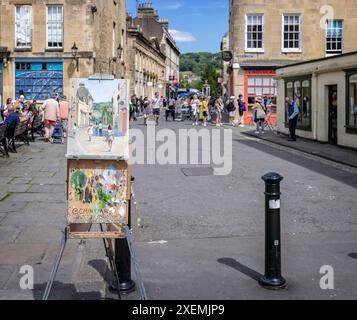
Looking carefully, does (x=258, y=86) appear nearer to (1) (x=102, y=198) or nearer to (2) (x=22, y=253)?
(2) (x=22, y=253)

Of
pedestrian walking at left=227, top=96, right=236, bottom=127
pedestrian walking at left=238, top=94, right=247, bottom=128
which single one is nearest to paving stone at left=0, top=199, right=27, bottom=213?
pedestrian walking at left=238, top=94, right=247, bottom=128

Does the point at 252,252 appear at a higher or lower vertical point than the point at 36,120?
lower

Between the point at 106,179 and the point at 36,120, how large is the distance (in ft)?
58.9

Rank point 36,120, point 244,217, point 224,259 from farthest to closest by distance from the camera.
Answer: point 36,120, point 244,217, point 224,259

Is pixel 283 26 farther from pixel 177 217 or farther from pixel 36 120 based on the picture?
pixel 177 217

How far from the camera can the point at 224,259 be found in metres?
6.27

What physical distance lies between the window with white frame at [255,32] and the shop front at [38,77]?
11381mm

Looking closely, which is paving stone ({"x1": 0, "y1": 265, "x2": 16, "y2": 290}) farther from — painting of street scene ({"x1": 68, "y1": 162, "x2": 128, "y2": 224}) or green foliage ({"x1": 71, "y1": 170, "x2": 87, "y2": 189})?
green foliage ({"x1": 71, "y1": 170, "x2": 87, "y2": 189})

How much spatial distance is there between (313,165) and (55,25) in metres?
23.0

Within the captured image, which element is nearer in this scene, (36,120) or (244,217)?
(244,217)

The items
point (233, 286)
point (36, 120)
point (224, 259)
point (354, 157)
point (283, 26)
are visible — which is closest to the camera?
point (233, 286)

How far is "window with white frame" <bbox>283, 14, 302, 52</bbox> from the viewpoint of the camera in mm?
32750

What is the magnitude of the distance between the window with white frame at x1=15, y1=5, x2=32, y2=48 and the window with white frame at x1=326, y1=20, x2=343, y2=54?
1811cm
